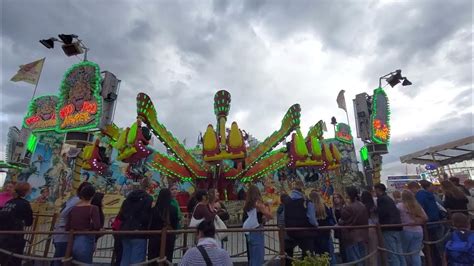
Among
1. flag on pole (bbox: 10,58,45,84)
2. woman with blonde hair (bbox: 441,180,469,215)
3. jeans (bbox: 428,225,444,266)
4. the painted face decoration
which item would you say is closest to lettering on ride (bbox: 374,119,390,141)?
woman with blonde hair (bbox: 441,180,469,215)

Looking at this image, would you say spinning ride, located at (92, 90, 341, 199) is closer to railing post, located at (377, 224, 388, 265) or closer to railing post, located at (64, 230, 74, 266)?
railing post, located at (64, 230, 74, 266)

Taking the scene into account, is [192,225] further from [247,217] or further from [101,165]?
[101,165]

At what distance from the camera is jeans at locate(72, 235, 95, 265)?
3.80 m

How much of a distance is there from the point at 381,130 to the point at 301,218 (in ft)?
32.8

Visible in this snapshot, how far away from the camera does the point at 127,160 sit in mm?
8445

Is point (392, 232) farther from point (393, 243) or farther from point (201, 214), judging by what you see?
point (201, 214)

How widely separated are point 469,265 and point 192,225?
148 inches

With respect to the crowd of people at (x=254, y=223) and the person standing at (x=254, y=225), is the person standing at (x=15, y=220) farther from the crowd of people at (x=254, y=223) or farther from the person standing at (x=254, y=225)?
the person standing at (x=254, y=225)

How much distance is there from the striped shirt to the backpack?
11.0 ft

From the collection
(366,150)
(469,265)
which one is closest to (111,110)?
(469,265)

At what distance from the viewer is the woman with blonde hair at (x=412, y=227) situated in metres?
4.58

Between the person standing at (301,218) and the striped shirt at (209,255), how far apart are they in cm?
210

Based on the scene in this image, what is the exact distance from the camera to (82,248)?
3811mm

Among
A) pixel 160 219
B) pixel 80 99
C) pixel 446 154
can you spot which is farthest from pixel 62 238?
pixel 446 154
